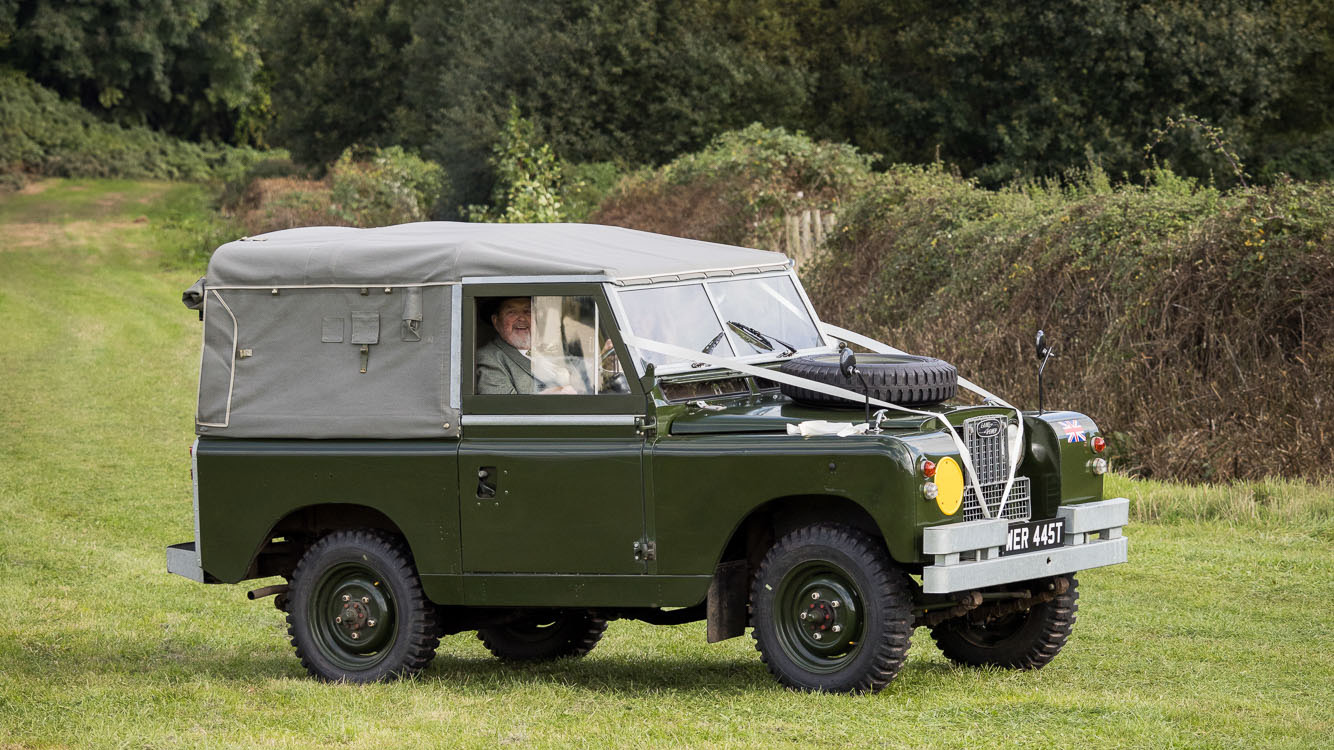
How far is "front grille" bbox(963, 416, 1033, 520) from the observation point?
304 inches

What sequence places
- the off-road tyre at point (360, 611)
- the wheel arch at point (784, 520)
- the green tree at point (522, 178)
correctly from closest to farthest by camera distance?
the wheel arch at point (784, 520) → the off-road tyre at point (360, 611) → the green tree at point (522, 178)

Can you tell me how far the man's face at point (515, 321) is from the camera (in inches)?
331

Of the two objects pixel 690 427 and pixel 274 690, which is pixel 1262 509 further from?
pixel 274 690

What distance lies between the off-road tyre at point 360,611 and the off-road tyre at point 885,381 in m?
2.21

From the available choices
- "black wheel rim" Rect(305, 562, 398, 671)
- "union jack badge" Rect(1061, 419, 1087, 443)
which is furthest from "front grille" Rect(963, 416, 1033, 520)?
"black wheel rim" Rect(305, 562, 398, 671)

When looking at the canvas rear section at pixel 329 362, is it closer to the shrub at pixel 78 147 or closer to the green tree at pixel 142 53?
the shrub at pixel 78 147

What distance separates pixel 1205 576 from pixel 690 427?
543 cm

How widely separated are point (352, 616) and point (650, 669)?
164 centimetres

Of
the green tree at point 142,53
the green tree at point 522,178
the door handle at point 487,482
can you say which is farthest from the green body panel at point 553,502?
the green tree at point 142,53

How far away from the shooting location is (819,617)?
303 inches

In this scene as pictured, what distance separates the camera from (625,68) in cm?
4106

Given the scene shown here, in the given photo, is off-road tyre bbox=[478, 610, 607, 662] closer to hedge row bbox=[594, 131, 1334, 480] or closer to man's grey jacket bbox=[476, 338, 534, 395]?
man's grey jacket bbox=[476, 338, 534, 395]

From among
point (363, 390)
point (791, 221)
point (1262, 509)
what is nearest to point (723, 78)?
point (791, 221)

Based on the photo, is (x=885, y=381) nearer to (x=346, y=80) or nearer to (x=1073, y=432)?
(x=1073, y=432)
